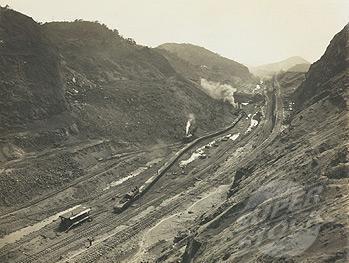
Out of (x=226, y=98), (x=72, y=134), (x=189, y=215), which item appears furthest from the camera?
(x=226, y=98)

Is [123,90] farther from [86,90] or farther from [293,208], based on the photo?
[293,208]

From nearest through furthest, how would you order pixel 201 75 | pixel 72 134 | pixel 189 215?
pixel 189 215 < pixel 72 134 < pixel 201 75

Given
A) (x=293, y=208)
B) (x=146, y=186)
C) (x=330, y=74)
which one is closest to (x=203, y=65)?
(x=330, y=74)

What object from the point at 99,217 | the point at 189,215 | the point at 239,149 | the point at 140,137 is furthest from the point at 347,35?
the point at 99,217

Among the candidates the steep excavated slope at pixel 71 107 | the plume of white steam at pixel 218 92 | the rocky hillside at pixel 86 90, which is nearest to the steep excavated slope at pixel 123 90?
the rocky hillside at pixel 86 90

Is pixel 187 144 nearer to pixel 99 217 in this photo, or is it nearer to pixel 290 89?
pixel 99 217

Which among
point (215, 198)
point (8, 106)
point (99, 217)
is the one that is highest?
point (8, 106)

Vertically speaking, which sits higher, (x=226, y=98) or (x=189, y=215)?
(x=226, y=98)
